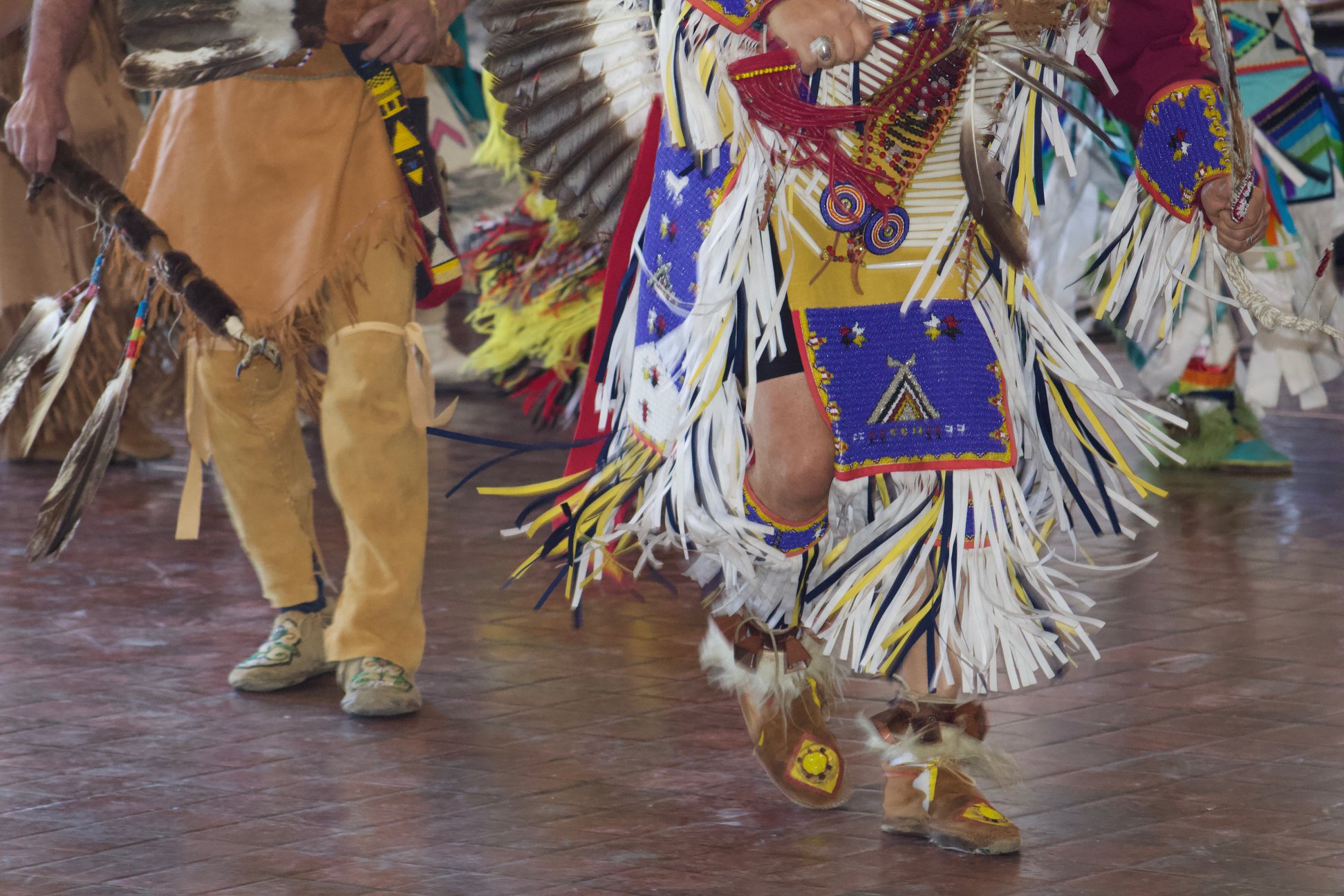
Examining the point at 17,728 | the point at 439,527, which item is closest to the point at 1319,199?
the point at 439,527

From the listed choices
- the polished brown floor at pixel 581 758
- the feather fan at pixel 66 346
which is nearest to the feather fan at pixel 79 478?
the feather fan at pixel 66 346

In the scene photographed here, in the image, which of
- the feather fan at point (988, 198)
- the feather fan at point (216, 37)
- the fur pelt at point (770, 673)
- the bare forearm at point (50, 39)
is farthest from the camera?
the bare forearm at point (50, 39)

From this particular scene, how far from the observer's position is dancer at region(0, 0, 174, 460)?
5.24 metres

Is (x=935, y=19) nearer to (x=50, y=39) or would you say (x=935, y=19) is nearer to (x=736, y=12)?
(x=736, y=12)

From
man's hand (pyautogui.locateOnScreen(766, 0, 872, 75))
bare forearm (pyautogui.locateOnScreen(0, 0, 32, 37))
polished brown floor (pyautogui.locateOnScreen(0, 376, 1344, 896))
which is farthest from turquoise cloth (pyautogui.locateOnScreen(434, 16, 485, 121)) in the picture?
man's hand (pyautogui.locateOnScreen(766, 0, 872, 75))

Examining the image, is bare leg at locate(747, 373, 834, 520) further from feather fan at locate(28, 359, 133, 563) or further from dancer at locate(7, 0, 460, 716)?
feather fan at locate(28, 359, 133, 563)

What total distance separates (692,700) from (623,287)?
874mm

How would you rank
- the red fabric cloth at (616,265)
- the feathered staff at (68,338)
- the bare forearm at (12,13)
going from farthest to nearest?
the bare forearm at (12,13) → the feathered staff at (68,338) → the red fabric cloth at (616,265)

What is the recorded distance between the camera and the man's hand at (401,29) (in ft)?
10.9

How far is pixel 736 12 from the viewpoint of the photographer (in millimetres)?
2551

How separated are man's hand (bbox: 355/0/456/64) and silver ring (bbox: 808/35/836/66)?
120 centimetres

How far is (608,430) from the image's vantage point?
3.24 meters

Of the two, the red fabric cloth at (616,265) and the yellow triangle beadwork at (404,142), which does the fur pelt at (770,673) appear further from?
the yellow triangle beadwork at (404,142)

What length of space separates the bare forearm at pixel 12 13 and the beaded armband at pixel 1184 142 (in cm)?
225
